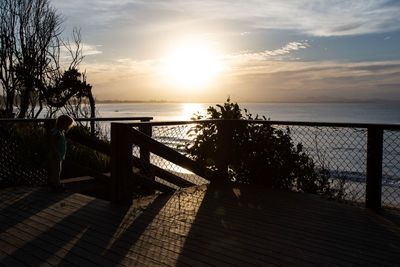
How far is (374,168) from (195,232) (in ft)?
8.75

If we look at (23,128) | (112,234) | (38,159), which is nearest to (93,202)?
(112,234)

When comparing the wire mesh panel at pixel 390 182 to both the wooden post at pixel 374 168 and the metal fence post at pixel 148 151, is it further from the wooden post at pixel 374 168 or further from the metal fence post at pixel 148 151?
the metal fence post at pixel 148 151

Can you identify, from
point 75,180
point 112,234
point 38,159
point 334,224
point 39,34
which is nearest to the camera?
point 112,234

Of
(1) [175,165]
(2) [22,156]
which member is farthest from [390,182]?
(2) [22,156]

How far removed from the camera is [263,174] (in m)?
5.53

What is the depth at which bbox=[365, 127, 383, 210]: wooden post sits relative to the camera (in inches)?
169

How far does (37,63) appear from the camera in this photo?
501 inches

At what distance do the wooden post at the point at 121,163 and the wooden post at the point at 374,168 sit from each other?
3255mm

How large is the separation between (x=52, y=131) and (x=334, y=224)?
13.9 feet

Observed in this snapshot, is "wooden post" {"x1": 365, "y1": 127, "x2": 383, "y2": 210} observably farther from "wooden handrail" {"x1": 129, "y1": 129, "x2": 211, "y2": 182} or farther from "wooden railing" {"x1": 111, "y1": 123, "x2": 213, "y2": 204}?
"wooden railing" {"x1": 111, "y1": 123, "x2": 213, "y2": 204}

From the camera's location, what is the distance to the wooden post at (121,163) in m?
4.29

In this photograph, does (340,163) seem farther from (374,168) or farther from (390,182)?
(374,168)

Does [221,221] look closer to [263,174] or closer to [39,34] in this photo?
[263,174]

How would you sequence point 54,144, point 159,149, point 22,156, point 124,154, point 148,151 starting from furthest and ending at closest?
1. point 22,156
2. point 148,151
3. point 54,144
4. point 159,149
5. point 124,154
